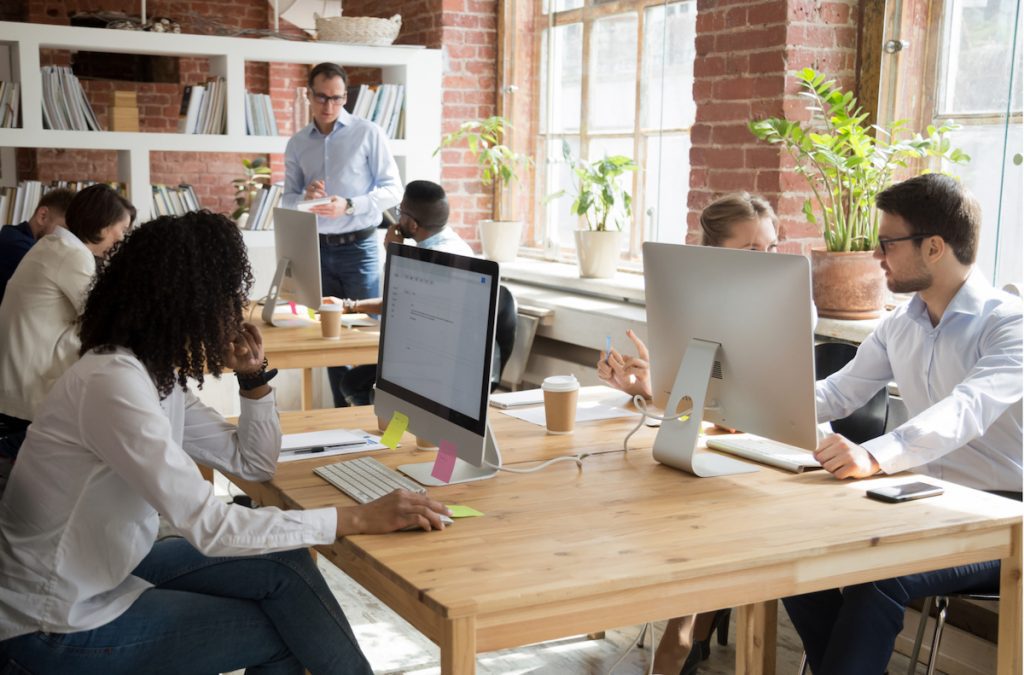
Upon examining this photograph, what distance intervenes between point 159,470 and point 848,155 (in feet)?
8.43

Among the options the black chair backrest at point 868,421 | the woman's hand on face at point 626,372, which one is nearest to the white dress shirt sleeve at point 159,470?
the woman's hand on face at point 626,372

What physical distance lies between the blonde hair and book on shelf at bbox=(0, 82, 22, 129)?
11.5ft

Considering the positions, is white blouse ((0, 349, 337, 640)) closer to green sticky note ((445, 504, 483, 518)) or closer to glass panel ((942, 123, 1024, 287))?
green sticky note ((445, 504, 483, 518))

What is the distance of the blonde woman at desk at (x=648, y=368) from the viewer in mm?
2727

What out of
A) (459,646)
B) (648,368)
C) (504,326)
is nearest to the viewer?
(459,646)

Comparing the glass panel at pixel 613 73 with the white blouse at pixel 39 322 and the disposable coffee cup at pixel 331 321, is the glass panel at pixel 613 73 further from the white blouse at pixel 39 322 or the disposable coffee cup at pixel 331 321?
the white blouse at pixel 39 322

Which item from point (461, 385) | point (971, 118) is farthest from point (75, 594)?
point (971, 118)

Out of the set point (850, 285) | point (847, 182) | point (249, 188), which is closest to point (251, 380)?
point (850, 285)

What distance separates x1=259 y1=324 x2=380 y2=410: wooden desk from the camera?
3682 millimetres

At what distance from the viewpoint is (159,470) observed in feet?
5.72

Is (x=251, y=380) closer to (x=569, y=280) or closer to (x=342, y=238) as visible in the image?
(x=342, y=238)

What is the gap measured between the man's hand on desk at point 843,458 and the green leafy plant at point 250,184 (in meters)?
4.11

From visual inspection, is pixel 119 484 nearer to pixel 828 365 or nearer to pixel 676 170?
→ pixel 828 365

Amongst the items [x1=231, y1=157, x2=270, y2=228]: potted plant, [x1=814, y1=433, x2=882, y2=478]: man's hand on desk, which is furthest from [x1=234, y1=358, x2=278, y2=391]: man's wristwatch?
[x1=231, y1=157, x2=270, y2=228]: potted plant
